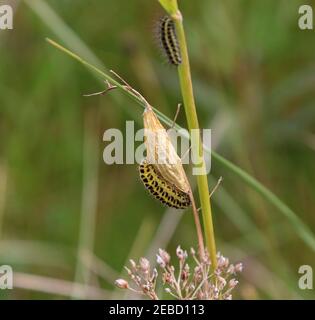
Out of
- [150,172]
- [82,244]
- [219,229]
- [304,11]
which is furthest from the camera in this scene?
[219,229]

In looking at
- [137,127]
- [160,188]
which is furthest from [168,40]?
[137,127]

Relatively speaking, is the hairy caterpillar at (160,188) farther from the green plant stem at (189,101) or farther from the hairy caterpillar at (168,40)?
the hairy caterpillar at (168,40)

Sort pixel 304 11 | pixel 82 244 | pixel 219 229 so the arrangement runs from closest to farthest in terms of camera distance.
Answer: pixel 82 244 → pixel 304 11 → pixel 219 229

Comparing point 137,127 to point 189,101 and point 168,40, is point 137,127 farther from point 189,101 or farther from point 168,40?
point 189,101

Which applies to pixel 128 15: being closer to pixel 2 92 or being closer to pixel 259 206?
pixel 2 92

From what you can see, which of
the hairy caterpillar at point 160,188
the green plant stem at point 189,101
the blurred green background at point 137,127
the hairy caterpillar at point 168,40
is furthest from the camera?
the blurred green background at point 137,127

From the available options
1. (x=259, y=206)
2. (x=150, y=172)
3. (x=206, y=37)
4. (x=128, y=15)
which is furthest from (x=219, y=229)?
(x=150, y=172)

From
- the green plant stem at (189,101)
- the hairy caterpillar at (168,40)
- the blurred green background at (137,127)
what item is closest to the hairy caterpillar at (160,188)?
the green plant stem at (189,101)
